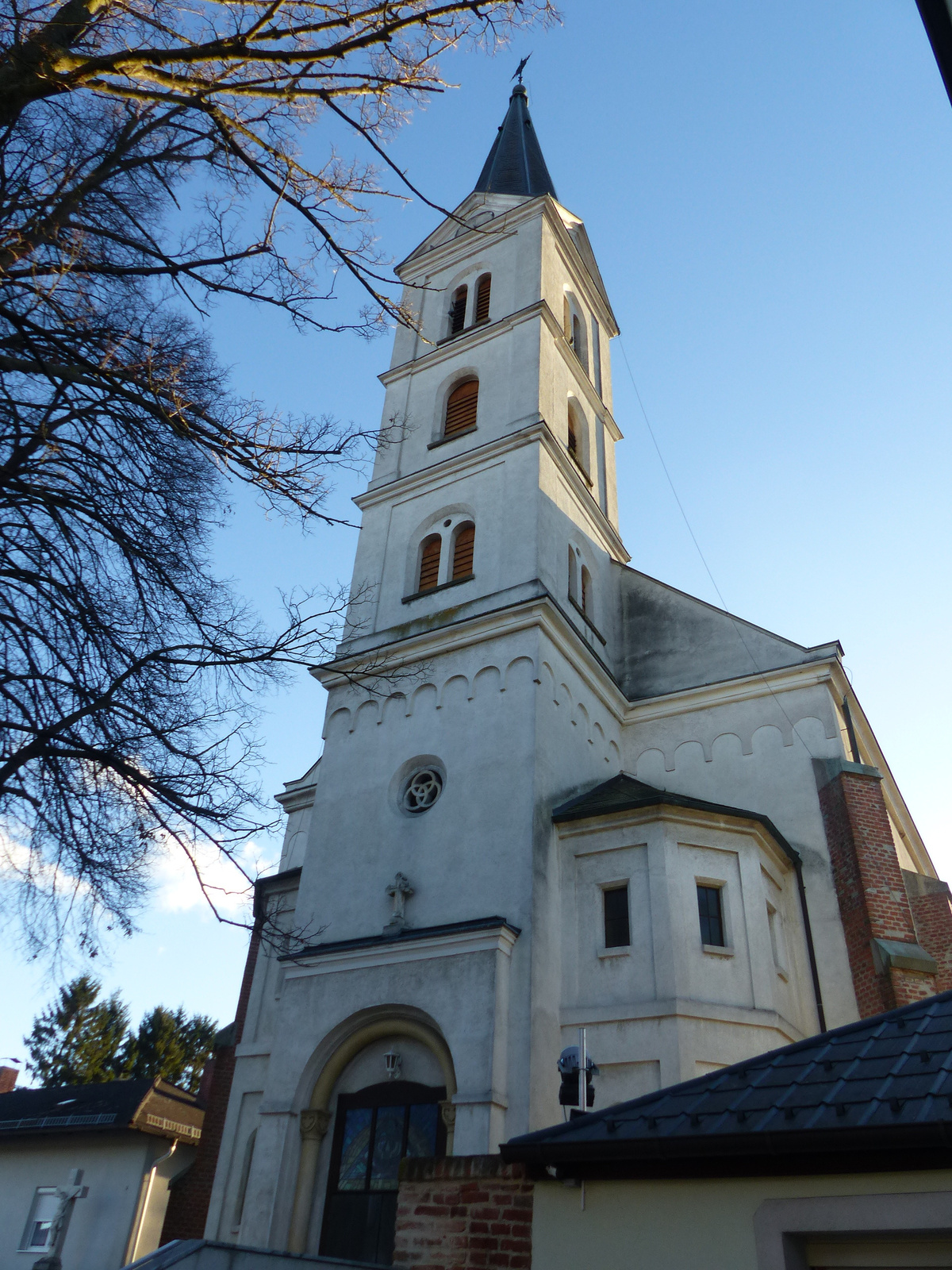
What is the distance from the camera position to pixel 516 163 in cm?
2938

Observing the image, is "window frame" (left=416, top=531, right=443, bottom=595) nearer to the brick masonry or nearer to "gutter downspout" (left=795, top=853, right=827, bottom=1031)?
the brick masonry

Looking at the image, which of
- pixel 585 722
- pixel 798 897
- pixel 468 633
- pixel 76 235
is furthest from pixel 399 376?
pixel 76 235

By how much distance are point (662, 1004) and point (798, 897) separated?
12.3ft

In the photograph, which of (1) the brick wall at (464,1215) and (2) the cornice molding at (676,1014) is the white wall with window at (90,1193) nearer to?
(2) the cornice molding at (676,1014)

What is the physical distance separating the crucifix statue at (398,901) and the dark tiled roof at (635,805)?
251cm

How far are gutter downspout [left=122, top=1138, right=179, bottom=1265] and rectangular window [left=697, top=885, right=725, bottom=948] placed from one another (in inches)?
570

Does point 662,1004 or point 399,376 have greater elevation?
point 399,376

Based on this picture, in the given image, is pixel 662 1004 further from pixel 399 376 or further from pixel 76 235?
pixel 399 376

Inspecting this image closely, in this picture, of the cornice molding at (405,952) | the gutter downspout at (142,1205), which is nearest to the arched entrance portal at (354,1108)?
the cornice molding at (405,952)

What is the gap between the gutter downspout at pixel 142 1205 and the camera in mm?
19734

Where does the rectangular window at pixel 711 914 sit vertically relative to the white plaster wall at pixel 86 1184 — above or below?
above

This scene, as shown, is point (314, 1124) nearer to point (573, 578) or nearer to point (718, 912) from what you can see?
point (718, 912)

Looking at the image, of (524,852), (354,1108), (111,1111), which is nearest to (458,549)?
(524,852)

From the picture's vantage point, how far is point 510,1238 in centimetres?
625
